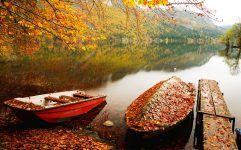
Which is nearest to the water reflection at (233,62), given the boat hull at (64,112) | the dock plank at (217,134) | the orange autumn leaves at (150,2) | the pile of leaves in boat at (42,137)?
the dock plank at (217,134)

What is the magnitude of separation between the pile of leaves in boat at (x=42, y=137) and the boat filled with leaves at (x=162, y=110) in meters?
2.35

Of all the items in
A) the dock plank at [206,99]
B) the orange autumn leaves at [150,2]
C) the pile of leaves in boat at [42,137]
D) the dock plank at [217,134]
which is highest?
the orange autumn leaves at [150,2]

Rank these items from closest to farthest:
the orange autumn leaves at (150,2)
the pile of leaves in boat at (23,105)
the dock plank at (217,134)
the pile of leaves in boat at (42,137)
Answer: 1. the orange autumn leaves at (150,2)
2. the dock plank at (217,134)
3. the pile of leaves in boat at (42,137)
4. the pile of leaves in boat at (23,105)

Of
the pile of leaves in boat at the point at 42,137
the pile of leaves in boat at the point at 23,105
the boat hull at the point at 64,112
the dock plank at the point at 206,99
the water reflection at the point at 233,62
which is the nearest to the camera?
the pile of leaves in boat at the point at 42,137

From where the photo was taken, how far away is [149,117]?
15.3 m

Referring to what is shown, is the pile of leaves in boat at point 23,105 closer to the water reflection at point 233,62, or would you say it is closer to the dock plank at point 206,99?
the dock plank at point 206,99

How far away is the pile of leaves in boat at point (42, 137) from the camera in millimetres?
12294

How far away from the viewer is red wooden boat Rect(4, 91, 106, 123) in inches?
585

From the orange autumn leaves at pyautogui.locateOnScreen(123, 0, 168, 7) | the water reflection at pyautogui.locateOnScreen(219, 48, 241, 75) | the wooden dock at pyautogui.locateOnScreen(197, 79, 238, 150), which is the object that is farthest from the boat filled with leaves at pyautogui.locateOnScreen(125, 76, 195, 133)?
the water reflection at pyautogui.locateOnScreen(219, 48, 241, 75)

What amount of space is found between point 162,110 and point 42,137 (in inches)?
304

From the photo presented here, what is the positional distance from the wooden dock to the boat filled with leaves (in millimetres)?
1136

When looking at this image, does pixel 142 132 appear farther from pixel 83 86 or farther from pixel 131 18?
pixel 83 86

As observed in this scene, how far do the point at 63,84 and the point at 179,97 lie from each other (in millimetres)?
16195

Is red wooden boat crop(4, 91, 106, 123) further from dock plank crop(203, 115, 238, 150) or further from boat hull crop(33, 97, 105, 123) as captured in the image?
dock plank crop(203, 115, 238, 150)
